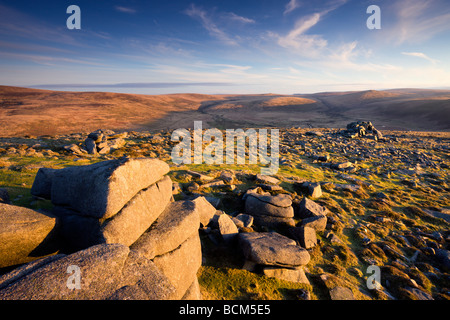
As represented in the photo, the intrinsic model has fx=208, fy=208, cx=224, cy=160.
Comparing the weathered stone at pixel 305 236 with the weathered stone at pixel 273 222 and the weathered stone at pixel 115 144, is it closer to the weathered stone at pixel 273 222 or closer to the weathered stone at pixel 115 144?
the weathered stone at pixel 273 222

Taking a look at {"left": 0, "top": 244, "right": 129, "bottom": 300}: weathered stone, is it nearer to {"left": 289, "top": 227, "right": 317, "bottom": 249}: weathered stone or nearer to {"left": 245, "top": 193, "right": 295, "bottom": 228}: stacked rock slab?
{"left": 245, "top": 193, "right": 295, "bottom": 228}: stacked rock slab

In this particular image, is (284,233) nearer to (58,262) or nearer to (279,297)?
(279,297)

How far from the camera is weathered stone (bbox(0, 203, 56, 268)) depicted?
4.08m

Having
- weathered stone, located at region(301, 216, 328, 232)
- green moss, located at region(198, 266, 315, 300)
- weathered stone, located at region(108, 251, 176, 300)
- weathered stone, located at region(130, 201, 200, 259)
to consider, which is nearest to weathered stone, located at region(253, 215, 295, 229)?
weathered stone, located at region(301, 216, 328, 232)

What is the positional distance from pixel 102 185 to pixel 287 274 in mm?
5544

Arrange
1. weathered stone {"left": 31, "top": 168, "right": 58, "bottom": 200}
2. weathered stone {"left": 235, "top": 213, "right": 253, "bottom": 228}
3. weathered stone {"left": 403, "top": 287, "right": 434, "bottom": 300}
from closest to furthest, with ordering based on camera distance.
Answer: weathered stone {"left": 403, "top": 287, "right": 434, "bottom": 300} → weathered stone {"left": 31, "top": 168, "right": 58, "bottom": 200} → weathered stone {"left": 235, "top": 213, "right": 253, "bottom": 228}

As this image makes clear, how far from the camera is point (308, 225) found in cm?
849

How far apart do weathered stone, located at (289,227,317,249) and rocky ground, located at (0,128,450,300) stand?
34 mm

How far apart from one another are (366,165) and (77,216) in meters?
21.6

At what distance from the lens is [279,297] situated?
5379 millimetres

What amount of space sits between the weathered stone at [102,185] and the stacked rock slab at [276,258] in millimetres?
3571

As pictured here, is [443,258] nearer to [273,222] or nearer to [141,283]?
[273,222]
